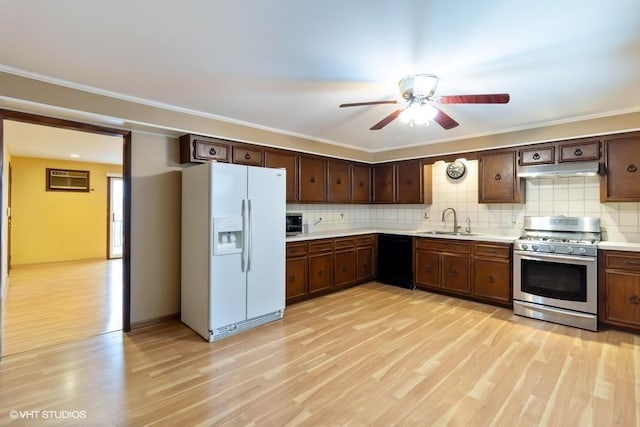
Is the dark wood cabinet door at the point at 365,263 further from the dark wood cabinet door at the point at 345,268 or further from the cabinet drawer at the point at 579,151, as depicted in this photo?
the cabinet drawer at the point at 579,151

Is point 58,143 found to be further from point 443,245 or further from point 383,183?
point 443,245

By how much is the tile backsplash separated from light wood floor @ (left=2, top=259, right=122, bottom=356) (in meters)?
2.86

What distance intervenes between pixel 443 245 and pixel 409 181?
Answer: 129 cm

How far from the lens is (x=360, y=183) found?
5.68 m

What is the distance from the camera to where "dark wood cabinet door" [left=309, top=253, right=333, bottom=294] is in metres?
4.38

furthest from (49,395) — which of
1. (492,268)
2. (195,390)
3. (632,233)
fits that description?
(632,233)

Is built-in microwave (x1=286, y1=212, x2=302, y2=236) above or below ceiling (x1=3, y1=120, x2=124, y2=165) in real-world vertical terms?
below

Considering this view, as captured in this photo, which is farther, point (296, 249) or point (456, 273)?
point (456, 273)

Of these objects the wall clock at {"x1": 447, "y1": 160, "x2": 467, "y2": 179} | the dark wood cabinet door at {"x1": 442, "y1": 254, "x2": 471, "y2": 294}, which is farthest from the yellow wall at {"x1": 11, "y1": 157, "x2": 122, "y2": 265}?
the dark wood cabinet door at {"x1": 442, "y1": 254, "x2": 471, "y2": 294}

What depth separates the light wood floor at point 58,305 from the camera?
3.20 m

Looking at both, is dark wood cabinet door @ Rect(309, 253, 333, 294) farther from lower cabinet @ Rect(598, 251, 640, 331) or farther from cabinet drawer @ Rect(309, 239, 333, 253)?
lower cabinet @ Rect(598, 251, 640, 331)

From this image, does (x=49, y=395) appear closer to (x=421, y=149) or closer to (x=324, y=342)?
(x=324, y=342)

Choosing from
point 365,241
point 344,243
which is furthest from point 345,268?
point 365,241

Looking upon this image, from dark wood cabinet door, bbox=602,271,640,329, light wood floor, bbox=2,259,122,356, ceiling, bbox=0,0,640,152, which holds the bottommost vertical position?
light wood floor, bbox=2,259,122,356
